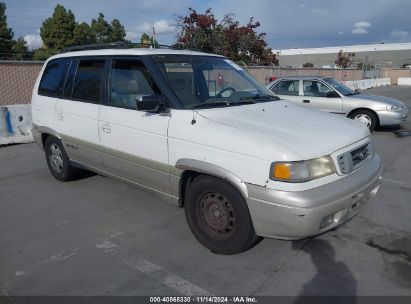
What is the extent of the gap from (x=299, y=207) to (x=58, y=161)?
4118mm

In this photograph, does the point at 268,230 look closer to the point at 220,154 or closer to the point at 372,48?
the point at 220,154

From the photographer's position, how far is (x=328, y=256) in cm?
359

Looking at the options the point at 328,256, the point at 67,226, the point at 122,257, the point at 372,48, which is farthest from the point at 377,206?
the point at 372,48

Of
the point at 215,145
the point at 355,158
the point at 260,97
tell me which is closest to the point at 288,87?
the point at 260,97

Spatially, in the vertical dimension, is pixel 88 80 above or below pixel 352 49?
below

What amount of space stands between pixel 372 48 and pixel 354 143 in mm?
95583

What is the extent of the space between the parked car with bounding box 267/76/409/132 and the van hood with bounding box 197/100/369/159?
6341mm

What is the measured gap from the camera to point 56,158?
19.0 feet

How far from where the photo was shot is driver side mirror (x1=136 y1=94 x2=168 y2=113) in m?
3.63

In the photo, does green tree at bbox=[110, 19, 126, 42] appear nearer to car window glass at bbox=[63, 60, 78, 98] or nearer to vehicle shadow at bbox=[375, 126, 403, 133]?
vehicle shadow at bbox=[375, 126, 403, 133]

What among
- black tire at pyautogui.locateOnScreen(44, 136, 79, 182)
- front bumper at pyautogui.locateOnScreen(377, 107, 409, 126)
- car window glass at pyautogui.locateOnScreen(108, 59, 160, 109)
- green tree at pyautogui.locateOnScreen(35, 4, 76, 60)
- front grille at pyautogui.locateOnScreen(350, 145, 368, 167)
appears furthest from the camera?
green tree at pyautogui.locateOnScreen(35, 4, 76, 60)

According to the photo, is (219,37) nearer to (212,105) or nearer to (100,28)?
(212,105)

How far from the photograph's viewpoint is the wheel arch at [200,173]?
126 inches

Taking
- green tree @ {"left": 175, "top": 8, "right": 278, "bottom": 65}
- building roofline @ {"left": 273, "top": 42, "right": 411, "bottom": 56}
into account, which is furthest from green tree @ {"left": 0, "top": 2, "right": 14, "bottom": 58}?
building roofline @ {"left": 273, "top": 42, "right": 411, "bottom": 56}
